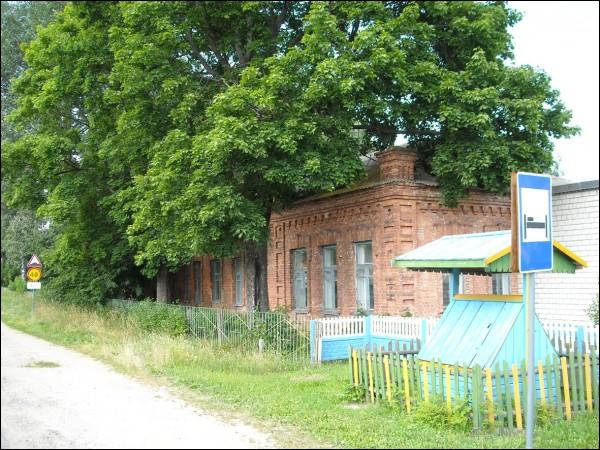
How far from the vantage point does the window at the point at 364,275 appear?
1856cm

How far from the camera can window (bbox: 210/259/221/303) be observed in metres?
29.1

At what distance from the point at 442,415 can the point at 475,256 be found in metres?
2.15

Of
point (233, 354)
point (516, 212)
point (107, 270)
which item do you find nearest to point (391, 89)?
point (233, 354)

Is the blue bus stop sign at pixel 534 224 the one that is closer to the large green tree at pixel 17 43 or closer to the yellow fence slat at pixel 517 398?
the yellow fence slat at pixel 517 398

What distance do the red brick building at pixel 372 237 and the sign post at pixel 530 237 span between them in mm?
11184

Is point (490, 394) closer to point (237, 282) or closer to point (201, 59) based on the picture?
point (201, 59)

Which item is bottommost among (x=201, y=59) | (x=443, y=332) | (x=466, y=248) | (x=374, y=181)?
(x=443, y=332)

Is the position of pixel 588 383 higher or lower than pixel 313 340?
higher

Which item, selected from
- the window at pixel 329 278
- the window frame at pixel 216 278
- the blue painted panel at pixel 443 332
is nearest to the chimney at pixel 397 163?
the window at pixel 329 278

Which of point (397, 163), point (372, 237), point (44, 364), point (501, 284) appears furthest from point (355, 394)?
point (501, 284)

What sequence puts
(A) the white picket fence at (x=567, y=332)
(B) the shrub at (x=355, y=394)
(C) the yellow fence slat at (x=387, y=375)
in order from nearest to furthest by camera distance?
(C) the yellow fence slat at (x=387, y=375) → (B) the shrub at (x=355, y=394) → (A) the white picket fence at (x=567, y=332)

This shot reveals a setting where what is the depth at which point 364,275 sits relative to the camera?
1884 centimetres

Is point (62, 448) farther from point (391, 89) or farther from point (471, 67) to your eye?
point (471, 67)

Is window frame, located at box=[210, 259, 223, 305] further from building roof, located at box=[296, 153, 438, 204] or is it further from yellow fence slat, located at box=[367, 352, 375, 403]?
yellow fence slat, located at box=[367, 352, 375, 403]
